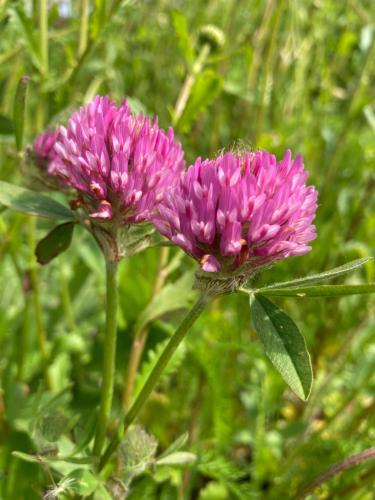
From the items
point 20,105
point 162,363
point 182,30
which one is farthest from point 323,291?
point 182,30

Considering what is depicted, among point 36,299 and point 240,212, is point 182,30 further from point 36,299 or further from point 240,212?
point 240,212

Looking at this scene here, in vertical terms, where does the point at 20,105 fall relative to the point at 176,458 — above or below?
above

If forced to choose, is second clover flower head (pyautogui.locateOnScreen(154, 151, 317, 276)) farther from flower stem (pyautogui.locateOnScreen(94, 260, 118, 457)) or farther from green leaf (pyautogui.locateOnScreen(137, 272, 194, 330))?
green leaf (pyautogui.locateOnScreen(137, 272, 194, 330))

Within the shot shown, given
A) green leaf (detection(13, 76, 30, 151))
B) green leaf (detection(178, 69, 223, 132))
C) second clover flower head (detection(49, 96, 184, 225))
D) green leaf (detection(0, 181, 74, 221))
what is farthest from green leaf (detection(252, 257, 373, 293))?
green leaf (detection(178, 69, 223, 132))

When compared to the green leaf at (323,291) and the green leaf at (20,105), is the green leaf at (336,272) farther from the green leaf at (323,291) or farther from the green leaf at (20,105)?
the green leaf at (20,105)

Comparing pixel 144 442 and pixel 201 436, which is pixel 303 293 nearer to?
pixel 144 442

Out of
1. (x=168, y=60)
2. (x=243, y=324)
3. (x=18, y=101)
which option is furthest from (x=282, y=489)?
(x=168, y=60)
